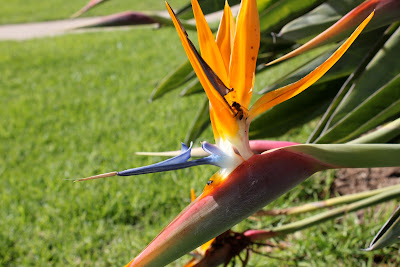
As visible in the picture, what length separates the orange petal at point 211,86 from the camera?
0.46 m

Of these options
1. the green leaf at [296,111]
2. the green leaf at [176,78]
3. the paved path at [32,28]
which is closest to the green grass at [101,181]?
the green leaf at [176,78]

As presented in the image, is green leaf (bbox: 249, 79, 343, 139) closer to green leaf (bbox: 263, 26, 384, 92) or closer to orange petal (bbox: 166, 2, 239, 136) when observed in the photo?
green leaf (bbox: 263, 26, 384, 92)

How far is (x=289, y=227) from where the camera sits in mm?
1059

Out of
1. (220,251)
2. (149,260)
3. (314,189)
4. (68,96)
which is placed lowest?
(314,189)

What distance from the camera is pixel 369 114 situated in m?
0.88

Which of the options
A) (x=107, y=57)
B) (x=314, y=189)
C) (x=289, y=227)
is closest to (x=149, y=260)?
(x=289, y=227)

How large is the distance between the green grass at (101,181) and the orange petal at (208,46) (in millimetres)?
1064

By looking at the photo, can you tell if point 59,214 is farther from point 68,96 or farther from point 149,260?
point 68,96

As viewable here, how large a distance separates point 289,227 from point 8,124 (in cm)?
273

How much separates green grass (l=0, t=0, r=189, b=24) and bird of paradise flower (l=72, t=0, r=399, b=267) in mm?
7609

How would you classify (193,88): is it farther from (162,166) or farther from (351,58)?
(162,166)

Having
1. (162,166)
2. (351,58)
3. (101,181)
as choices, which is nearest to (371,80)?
(351,58)

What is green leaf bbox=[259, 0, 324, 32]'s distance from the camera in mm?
927

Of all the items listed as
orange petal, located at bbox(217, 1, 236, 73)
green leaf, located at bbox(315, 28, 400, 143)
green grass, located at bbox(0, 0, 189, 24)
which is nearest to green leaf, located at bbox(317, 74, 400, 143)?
green leaf, located at bbox(315, 28, 400, 143)
